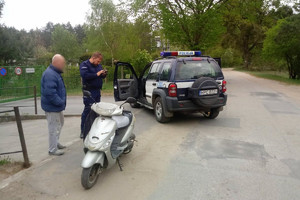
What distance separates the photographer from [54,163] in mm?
4027

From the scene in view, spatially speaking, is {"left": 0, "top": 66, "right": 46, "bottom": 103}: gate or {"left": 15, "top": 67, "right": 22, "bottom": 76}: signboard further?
{"left": 15, "top": 67, "right": 22, "bottom": 76}: signboard

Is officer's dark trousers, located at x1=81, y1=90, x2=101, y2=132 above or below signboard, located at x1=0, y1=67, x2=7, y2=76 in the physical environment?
below

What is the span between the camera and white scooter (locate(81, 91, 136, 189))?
314cm

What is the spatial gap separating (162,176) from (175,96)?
8.96 ft

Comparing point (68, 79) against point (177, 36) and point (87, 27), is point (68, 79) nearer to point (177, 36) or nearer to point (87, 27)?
point (177, 36)

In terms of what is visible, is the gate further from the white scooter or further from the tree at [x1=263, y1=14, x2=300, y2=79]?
the tree at [x1=263, y1=14, x2=300, y2=79]

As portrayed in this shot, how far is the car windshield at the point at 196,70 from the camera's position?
6000mm

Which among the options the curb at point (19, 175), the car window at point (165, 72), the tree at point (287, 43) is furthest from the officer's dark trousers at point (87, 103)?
the tree at point (287, 43)

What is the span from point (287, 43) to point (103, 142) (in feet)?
76.6

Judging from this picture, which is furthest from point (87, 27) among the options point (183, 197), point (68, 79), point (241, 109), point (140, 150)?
point (183, 197)

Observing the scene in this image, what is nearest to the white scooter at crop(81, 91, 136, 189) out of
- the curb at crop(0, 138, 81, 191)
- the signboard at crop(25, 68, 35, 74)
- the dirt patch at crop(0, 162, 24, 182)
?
Result: the curb at crop(0, 138, 81, 191)

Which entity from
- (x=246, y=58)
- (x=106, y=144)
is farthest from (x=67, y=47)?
(x=106, y=144)

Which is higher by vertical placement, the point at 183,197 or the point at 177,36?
the point at 177,36

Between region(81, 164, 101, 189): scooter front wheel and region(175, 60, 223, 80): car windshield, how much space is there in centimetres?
334
